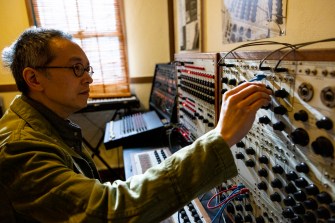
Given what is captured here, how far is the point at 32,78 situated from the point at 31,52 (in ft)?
0.29

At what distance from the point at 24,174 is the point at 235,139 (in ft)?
1.70

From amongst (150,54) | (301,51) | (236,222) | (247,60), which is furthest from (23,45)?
(150,54)

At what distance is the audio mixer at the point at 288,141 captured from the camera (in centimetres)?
56

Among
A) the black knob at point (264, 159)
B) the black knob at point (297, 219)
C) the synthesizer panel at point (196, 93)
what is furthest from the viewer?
the synthesizer panel at point (196, 93)

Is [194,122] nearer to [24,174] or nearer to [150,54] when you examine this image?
[24,174]

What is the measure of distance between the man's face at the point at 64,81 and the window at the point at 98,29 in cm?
Answer: 184

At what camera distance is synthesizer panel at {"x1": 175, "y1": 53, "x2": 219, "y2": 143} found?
3.76 feet

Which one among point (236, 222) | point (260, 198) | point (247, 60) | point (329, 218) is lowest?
point (236, 222)

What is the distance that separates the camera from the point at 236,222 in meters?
0.96

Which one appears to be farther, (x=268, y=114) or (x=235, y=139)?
(x=268, y=114)

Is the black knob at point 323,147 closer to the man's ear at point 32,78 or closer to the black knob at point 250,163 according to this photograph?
the black knob at point 250,163

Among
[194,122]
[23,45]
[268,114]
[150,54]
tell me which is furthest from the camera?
[150,54]

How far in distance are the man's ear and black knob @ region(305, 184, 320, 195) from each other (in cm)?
86

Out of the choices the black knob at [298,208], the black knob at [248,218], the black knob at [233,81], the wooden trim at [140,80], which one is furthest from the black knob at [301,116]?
the wooden trim at [140,80]
